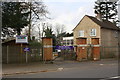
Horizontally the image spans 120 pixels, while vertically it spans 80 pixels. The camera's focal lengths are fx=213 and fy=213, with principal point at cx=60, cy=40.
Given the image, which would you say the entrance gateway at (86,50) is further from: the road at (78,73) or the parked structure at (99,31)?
the parked structure at (99,31)

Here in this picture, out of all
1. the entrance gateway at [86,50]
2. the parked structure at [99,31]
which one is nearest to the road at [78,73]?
the entrance gateway at [86,50]

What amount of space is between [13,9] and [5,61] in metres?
6.50

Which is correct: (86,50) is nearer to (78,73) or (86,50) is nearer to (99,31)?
(78,73)

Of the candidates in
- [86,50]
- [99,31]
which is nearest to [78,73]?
[86,50]

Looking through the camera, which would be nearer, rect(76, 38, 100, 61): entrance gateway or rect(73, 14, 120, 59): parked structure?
rect(76, 38, 100, 61): entrance gateway

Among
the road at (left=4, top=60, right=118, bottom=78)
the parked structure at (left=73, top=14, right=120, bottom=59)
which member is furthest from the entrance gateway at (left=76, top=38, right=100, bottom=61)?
the parked structure at (left=73, top=14, right=120, bottom=59)

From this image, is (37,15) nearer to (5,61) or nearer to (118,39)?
(5,61)

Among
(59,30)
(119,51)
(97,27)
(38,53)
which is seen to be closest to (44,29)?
(59,30)

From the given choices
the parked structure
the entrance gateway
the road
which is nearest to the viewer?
the road

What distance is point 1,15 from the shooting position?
80.4 feet

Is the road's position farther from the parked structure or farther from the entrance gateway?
the parked structure

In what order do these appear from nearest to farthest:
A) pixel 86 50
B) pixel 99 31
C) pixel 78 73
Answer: pixel 78 73, pixel 86 50, pixel 99 31

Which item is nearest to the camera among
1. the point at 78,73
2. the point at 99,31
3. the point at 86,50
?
the point at 78,73

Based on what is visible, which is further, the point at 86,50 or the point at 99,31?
the point at 99,31
